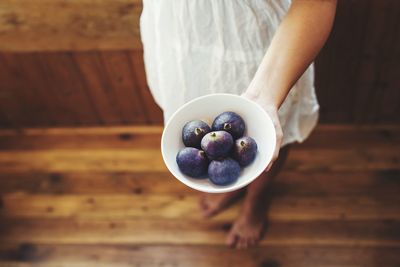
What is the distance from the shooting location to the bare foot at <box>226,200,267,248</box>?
4.94 ft

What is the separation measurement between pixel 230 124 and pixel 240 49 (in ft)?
0.74

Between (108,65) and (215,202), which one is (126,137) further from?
(215,202)

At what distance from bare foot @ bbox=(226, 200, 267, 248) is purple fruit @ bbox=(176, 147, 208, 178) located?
0.76 meters

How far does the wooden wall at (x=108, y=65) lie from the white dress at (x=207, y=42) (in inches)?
17.5

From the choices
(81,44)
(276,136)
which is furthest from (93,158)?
(276,136)

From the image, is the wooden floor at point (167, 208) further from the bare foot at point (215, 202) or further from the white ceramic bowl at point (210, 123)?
the white ceramic bowl at point (210, 123)

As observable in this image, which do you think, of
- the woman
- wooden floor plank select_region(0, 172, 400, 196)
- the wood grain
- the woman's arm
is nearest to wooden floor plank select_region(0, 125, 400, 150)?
wooden floor plank select_region(0, 172, 400, 196)

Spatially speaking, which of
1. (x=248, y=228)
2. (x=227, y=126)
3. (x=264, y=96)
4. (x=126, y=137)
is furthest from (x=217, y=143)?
(x=126, y=137)

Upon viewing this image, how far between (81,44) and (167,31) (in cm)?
65

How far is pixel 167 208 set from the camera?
64.2 inches

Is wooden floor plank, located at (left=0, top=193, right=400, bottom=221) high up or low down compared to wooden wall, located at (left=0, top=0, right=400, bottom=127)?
down

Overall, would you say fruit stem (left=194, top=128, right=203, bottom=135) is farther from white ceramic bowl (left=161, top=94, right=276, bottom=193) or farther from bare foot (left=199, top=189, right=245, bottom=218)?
bare foot (left=199, top=189, right=245, bottom=218)

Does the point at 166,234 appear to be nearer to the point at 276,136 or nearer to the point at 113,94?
the point at 113,94

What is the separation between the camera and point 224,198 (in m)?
1.58
